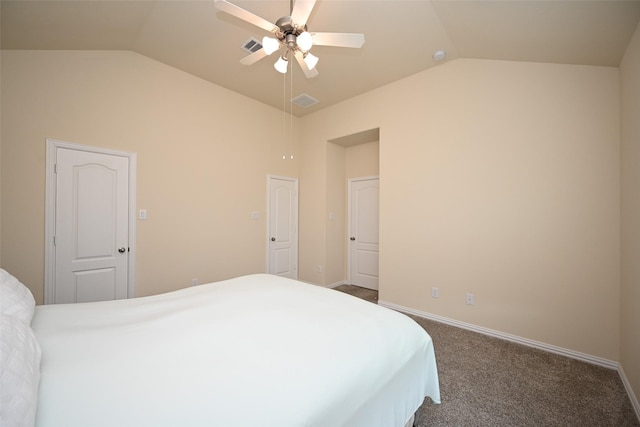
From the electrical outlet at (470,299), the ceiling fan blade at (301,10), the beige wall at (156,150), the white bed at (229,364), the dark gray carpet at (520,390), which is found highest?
the ceiling fan blade at (301,10)

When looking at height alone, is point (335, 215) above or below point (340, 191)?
below

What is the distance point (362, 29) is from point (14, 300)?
10.2ft

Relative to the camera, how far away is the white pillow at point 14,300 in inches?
39.1

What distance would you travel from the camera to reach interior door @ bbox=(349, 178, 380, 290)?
4.23m

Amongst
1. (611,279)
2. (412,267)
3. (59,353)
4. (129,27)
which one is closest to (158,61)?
(129,27)

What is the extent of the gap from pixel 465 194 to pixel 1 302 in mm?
3479

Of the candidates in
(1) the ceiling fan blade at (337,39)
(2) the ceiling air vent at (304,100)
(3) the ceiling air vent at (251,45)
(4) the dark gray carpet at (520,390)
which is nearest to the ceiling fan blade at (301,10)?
(1) the ceiling fan blade at (337,39)

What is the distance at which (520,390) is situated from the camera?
1756 mm

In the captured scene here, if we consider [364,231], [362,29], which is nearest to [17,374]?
[362,29]

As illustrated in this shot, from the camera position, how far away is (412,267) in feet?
10.3

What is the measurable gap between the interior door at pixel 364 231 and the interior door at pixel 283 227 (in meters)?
1.04

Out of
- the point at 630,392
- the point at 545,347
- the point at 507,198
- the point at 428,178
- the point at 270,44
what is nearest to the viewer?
the point at 630,392

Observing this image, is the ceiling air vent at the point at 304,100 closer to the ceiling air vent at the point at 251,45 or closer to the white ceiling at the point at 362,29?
the white ceiling at the point at 362,29

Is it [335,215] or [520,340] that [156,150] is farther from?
[520,340]
